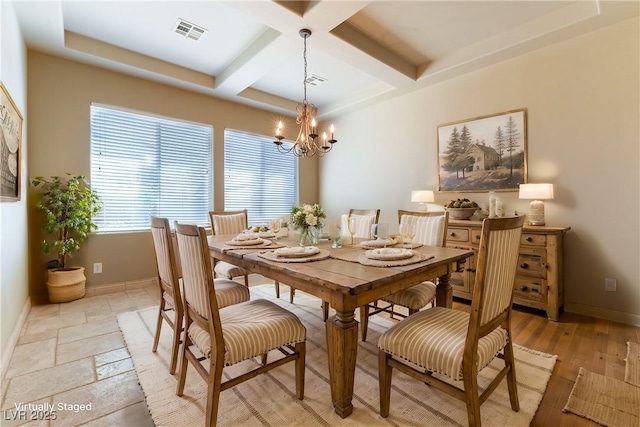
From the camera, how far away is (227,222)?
3.40m

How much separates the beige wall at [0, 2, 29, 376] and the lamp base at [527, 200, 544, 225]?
14.7 feet

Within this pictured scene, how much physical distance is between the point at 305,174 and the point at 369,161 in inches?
55.3

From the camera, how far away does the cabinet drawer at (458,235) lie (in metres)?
3.27

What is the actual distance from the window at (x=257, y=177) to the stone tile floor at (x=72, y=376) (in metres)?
2.49

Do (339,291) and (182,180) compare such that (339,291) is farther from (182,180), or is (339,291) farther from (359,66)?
(182,180)

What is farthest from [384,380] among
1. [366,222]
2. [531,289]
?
[531,289]

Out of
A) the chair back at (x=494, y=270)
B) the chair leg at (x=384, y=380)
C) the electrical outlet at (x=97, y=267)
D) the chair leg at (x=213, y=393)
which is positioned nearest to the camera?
the chair back at (x=494, y=270)

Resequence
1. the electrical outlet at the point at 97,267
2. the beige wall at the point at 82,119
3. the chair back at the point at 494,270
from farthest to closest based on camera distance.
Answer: the electrical outlet at the point at 97,267 → the beige wall at the point at 82,119 → the chair back at the point at 494,270

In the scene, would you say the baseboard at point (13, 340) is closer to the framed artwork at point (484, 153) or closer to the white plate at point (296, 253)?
the white plate at point (296, 253)

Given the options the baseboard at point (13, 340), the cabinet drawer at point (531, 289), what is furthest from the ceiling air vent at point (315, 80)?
the baseboard at point (13, 340)

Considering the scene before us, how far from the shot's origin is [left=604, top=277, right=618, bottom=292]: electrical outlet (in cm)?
273

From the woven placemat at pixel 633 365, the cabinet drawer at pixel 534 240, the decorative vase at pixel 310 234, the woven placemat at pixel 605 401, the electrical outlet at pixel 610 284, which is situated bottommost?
the woven placemat at pixel 605 401

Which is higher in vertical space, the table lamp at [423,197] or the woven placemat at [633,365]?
the table lamp at [423,197]

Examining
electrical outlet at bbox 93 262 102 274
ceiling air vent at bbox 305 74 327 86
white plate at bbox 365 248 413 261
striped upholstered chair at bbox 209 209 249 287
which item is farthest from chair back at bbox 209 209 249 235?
ceiling air vent at bbox 305 74 327 86
